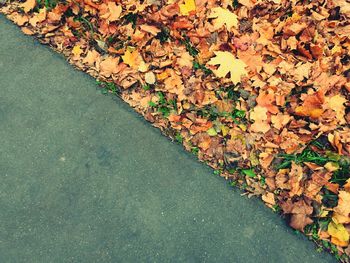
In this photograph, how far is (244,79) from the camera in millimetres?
2688

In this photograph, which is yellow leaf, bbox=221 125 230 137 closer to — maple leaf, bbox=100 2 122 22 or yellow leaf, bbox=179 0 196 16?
yellow leaf, bbox=179 0 196 16

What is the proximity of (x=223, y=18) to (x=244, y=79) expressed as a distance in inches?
24.4

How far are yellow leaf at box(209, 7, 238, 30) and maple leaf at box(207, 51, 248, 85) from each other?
0.32 metres

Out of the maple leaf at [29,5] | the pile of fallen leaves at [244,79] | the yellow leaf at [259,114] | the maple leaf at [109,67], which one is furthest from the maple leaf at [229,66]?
the maple leaf at [29,5]

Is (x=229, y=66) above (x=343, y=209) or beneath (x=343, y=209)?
above

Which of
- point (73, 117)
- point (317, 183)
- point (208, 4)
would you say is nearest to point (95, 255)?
point (73, 117)

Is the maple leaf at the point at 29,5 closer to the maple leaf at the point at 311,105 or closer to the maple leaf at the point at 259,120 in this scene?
the maple leaf at the point at 259,120

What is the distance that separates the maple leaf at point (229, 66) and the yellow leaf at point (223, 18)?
0.32 m

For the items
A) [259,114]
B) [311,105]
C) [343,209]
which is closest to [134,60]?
[259,114]

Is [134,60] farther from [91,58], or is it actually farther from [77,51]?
[77,51]

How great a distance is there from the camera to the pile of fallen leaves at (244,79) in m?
2.34

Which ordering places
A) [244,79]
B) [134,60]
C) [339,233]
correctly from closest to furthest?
[339,233], [244,79], [134,60]

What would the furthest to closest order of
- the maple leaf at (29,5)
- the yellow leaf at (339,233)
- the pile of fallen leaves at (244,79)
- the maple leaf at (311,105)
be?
the maple leaf at (29,5) < the maple leaf at (311,105) < the pile of fallen leaves at (244,79) < the yellow leaf at (339,233)

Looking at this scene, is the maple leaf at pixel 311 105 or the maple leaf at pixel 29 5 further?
the maple leaf at pixel 29 5
